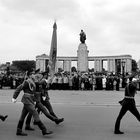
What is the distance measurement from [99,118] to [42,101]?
2.45 m

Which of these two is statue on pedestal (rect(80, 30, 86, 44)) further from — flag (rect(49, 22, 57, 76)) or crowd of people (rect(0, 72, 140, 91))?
crowd of people (rect(0, 72, 140, 91))

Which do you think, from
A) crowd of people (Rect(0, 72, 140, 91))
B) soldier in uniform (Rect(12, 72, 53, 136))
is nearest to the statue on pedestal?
crowd of people (Rect(0, 72, 140, 91))

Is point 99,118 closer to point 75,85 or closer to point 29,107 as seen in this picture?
point 29,107

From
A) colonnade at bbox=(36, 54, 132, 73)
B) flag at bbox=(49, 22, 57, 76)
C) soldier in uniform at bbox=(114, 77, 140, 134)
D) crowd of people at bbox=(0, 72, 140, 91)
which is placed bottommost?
soldier in uniform at bbox=(114, 77, 140, 134)

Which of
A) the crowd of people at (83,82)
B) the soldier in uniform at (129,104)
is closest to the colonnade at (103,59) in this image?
the crowd of people at (83,82)

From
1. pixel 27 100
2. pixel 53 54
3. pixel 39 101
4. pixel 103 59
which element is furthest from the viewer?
pixel 103 59

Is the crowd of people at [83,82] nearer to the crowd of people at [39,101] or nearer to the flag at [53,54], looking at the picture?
the flag at [53,54]

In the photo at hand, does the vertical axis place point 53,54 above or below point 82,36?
below

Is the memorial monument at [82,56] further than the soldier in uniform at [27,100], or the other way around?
the memorial monument at [82,56]

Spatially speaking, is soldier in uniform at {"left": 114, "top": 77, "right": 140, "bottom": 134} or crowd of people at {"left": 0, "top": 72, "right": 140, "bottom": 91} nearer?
soldier in uniform at {"left": 114, "top": 77, "right": 140, "bottom": 134}

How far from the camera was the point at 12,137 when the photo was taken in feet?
26.9

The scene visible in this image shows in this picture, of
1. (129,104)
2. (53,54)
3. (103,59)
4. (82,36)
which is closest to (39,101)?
(129,104)

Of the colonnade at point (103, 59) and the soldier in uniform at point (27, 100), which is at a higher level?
the colonnade at point (103, 59)

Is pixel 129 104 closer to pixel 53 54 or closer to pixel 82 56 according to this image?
pixel 53 54
